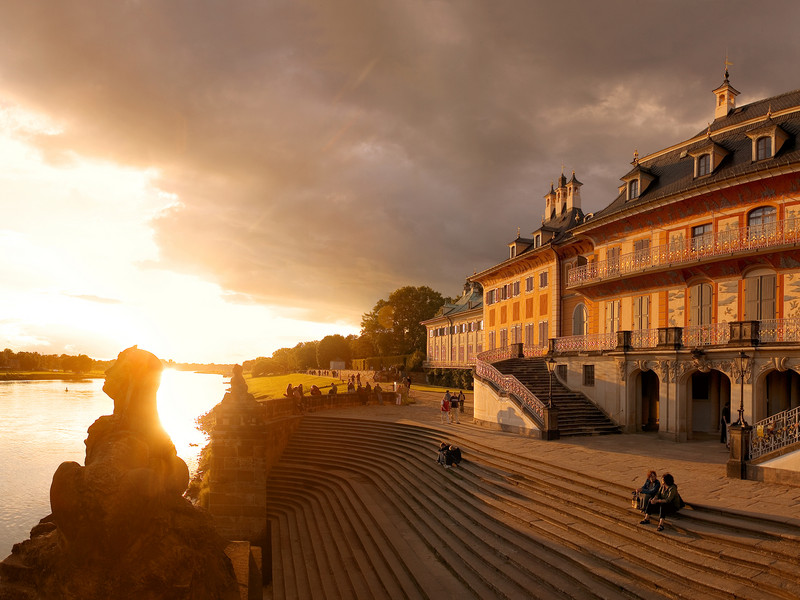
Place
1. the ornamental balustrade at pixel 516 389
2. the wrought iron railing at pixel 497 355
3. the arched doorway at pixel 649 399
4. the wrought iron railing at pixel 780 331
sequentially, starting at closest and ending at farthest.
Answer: the wrought iron railing at pixel 780 331 < the ornamental balustrade at pixel 516 389 < the arched doorway at pixel 649 399 < the wrought iron railing at pixel 497 355

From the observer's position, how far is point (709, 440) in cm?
2192

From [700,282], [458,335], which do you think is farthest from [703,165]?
[458,335]

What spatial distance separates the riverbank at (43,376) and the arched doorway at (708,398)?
511ft

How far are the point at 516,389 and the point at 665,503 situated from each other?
13189 mm

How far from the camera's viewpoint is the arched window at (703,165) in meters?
24.3

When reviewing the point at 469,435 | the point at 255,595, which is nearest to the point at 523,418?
the point at 469,435

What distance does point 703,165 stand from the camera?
2469 centimetres

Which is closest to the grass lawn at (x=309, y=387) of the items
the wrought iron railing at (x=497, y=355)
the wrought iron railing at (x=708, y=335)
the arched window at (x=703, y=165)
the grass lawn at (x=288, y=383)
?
the grass lawn at (x=288, y=383)

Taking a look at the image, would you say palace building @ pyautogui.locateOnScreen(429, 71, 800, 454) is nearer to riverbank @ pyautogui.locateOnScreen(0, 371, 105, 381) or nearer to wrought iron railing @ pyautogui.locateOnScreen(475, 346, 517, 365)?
wrought iron railing @ pyautogui.locateOnScreen(475, 346, 517, 365)

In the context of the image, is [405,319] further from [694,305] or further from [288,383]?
[694,305]

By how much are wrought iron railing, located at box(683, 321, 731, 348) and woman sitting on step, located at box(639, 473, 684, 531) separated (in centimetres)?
1272

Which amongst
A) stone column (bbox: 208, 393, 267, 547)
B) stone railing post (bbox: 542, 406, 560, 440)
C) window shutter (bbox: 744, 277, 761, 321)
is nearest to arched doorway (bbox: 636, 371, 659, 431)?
window shutter (bbox: 744, 277, 761, 321)

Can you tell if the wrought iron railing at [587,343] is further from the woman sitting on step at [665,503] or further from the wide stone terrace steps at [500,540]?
the woman sitting on step at [665,503]

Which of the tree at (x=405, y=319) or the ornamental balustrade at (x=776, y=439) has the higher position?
the tree at (x=405, y=319)
